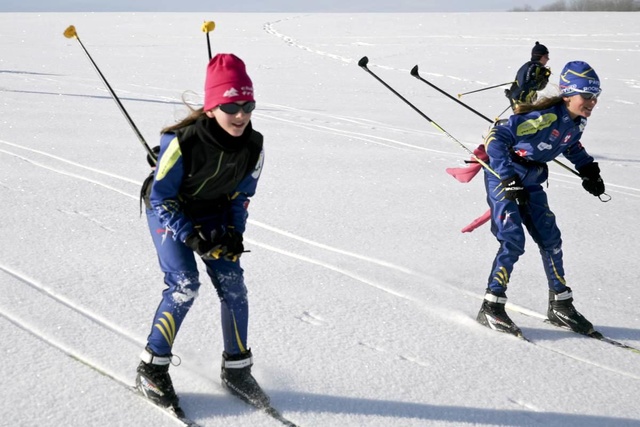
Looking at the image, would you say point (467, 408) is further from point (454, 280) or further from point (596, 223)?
point (596, 223)

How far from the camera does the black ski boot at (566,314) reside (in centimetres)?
471

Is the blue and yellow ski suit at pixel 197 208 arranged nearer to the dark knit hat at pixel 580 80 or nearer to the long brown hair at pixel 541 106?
the long brown hair at pixel 541 106

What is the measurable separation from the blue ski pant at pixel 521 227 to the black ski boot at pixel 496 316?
0.05 meters

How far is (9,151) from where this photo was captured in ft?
27.9

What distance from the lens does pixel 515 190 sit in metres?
4.48

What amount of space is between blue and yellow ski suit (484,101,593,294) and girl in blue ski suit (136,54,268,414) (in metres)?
1.71

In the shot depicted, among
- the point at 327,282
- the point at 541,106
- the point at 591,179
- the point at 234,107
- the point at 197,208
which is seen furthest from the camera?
the point at 327,282

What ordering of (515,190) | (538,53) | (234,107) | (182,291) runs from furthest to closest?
(538,53), (515,190), (182,291), (234,107)

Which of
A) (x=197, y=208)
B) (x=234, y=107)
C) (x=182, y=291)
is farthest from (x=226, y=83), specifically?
(x=182, y=291)

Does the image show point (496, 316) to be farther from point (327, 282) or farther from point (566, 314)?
point (327, 282)

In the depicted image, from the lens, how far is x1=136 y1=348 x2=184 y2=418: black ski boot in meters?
3.45

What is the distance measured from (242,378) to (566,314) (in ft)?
7.05

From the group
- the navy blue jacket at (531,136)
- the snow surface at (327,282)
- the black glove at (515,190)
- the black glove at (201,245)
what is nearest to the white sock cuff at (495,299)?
the snow surface at (327,282)

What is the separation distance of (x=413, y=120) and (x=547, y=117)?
827 centimetres
